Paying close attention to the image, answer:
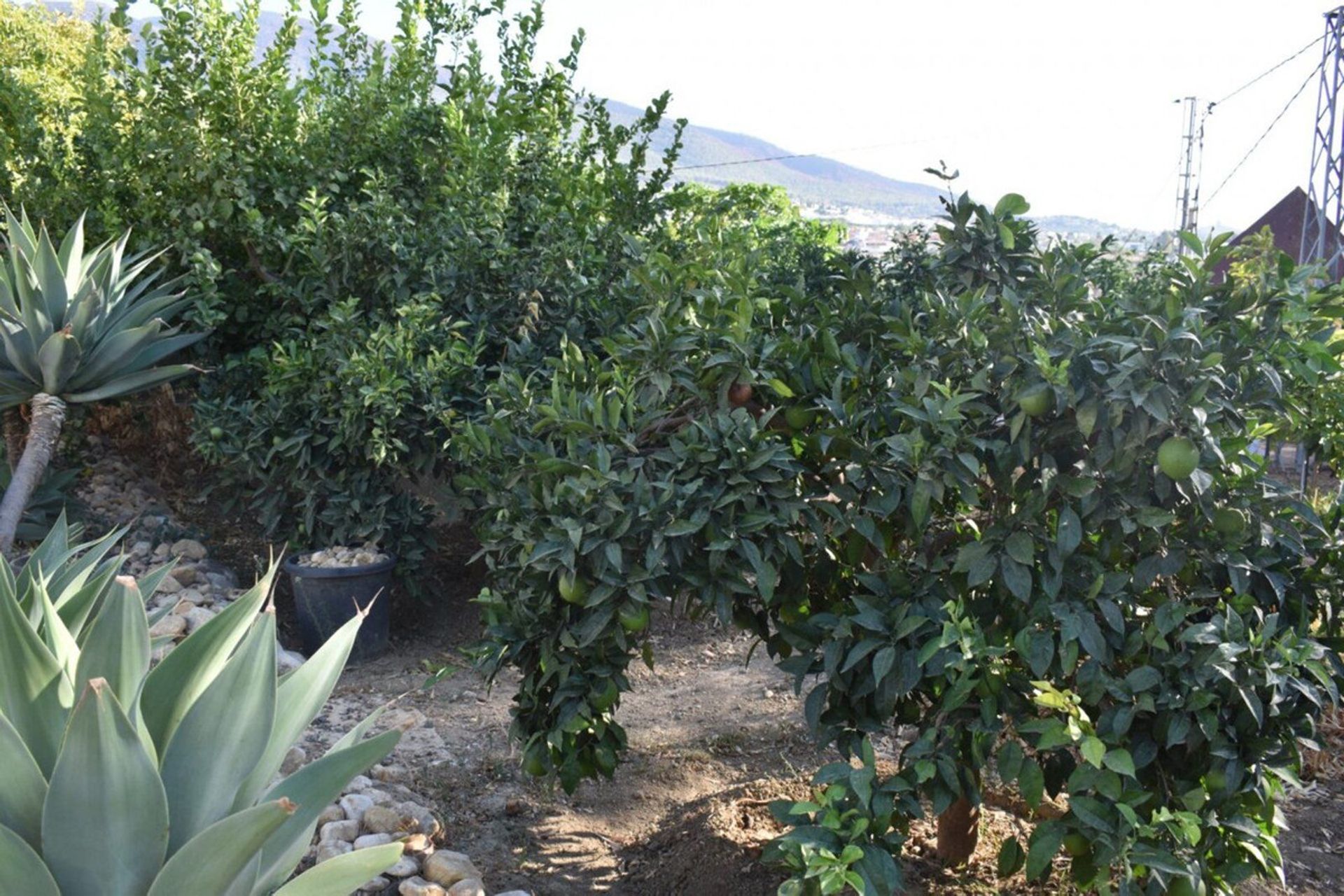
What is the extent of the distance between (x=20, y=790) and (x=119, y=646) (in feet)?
0.71

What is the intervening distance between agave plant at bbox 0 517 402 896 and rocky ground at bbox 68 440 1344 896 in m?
1.21

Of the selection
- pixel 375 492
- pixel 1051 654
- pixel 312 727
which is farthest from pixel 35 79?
pixel 1051 654

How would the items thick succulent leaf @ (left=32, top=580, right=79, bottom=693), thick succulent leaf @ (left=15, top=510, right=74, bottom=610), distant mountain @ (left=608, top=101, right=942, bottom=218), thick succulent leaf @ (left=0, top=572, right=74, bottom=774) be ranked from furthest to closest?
1. distant mountain @ (left=608, top=101, right=942, bottom=218)
2. thick succulent leaf @ (left=15, top=510, right=74, bottom=610)
3. thick succulent leaf @ (left=32, top=580, right=79, bottom=693)
4. thick succulent leaf @ (left=0, top=572, right=74, bottom=774)

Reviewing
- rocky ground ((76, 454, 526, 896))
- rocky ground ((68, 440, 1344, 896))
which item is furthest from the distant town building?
rocky ground ((76, 454, 526, 896))

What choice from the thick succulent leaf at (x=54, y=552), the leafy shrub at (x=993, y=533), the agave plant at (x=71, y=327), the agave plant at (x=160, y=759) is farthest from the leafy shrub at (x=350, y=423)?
the agave plant at (x=160, y=759)

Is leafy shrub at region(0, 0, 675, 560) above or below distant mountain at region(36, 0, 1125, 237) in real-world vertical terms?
below

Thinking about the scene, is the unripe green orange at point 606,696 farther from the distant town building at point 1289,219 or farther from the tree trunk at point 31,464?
the distant town building at point 1289,219

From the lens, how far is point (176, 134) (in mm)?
5480

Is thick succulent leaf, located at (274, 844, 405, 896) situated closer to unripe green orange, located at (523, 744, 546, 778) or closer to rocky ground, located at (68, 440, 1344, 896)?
unripe green orange, located at (523, 744, 546, 778)

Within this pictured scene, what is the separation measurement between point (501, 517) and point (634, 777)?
155 centimetres

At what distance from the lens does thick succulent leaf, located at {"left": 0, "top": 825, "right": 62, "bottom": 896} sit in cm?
135

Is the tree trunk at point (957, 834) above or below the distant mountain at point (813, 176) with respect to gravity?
below

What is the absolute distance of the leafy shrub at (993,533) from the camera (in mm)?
2125

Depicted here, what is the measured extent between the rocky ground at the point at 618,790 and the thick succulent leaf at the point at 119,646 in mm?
1242
